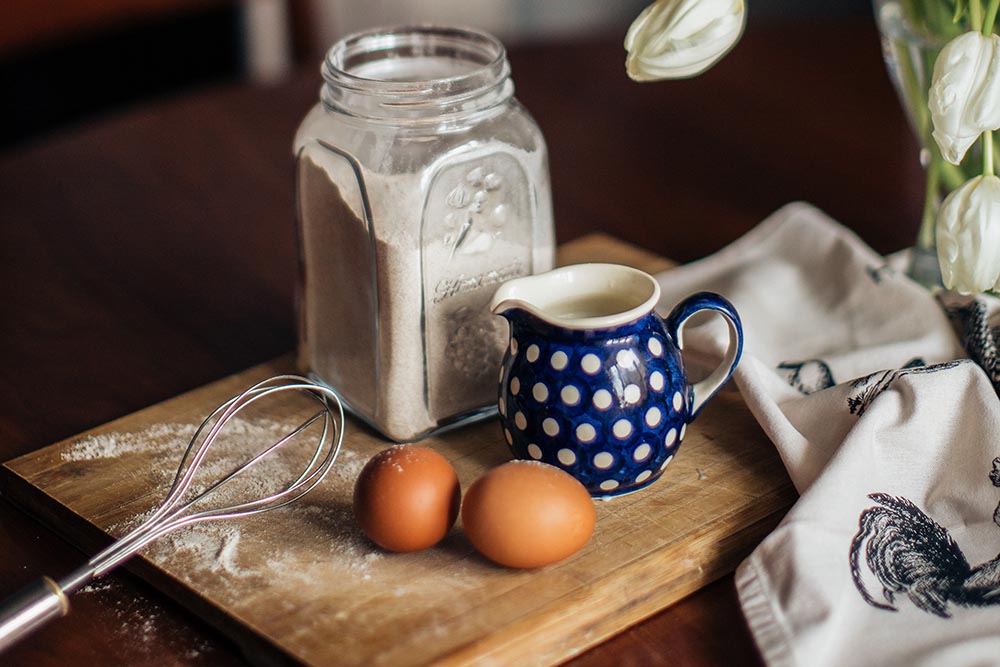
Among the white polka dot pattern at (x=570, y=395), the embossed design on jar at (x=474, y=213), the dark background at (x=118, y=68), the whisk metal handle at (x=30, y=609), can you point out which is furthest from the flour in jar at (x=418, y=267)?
the dark background at (x=118, y=68)

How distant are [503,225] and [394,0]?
1708 millimetres

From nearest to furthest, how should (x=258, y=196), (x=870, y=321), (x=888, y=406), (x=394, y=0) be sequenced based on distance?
(x=888, y=406) < (x=870, y=321) < (x=258, y=196) < (x=394, y=0)

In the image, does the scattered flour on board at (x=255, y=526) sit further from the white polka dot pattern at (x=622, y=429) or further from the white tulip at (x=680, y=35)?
the white tulip at (x=680, y=35)

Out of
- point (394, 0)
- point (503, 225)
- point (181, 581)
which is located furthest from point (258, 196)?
point (394, 0)

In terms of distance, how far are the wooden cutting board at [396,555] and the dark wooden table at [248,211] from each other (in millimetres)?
22

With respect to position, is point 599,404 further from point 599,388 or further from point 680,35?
point 680,35

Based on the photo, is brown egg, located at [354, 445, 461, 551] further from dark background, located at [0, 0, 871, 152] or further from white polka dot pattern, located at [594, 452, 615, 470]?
dark background, located at [0, 0, 871, 152]

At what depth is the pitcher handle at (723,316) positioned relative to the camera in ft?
2.24

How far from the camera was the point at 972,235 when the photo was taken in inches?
25.3

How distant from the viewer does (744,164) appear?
1.16m

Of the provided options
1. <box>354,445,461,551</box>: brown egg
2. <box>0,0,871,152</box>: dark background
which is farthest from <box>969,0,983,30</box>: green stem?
<box>0,0,871,152</box>: dark background

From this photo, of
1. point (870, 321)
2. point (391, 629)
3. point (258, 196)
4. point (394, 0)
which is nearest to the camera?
point (391, 629)

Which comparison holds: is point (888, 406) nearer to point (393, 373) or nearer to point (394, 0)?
point (393, 373)

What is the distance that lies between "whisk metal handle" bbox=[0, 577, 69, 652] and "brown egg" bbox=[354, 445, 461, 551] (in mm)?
155
